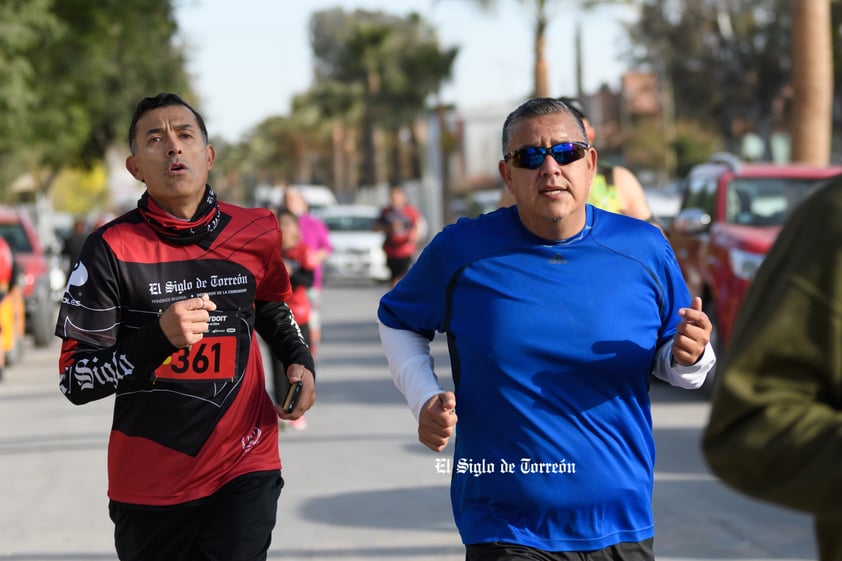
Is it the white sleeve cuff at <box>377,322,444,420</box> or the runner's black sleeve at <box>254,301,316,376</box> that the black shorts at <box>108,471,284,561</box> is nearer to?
the runner's black sleeve at <box>254,301,316,376</box>

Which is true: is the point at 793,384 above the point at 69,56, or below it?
below

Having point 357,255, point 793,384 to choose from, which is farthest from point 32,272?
point 793,384

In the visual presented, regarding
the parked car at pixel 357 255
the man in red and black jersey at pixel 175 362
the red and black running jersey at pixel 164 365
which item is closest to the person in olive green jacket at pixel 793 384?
the man in red and black jersey at pixel 175 362

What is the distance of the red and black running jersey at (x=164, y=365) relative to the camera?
14.8 feet

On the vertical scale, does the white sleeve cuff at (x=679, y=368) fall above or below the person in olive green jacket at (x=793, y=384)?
below

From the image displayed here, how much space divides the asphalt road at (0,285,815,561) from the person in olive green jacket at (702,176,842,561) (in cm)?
394

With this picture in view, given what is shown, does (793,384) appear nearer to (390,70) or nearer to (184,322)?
(184,322)

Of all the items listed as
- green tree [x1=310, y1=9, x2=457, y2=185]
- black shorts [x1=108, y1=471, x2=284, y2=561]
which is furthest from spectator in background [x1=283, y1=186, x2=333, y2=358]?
green tree [x1=310, y1=9, x2=457, y2=185]

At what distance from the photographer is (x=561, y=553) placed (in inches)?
154

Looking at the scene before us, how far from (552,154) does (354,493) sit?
18.1 feet

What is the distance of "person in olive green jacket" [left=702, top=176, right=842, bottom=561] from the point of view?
222 cm

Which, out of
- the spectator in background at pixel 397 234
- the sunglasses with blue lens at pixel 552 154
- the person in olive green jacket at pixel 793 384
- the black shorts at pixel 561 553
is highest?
the sunglasses with blue lens at pixel 552 154

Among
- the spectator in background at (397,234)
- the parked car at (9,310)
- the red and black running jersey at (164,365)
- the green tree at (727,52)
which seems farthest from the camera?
the green tree at (727,52)

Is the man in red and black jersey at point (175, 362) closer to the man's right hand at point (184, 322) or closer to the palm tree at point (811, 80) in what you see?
the man's right hand at point (184, 322)
